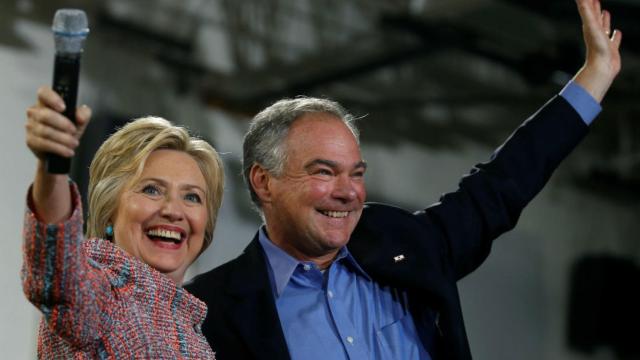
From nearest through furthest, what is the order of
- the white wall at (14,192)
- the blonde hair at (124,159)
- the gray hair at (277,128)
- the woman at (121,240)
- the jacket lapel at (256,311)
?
the woman at (121,240) < the blonde hair at (124,159) < the jacket lapel at (256,311) < the gray hair at (277,128) < the white wall at (14,192)

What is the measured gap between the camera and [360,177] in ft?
7.03

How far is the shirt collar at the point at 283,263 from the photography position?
6.92 ft

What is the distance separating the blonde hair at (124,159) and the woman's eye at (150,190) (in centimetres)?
3

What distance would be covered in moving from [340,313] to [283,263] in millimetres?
156

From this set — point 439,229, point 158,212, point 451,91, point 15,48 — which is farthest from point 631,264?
point 158,212

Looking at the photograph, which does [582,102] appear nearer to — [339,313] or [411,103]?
[339,313]

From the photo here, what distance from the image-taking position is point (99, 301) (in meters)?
1.45

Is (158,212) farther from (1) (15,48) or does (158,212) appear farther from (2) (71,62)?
(1) (15,48)

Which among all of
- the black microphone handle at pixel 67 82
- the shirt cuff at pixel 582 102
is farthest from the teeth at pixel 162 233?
the shirt cuff at pixel 582 102

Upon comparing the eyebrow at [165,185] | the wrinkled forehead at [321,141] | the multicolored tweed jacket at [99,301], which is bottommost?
the multicolored tweed jacket at [99,301]

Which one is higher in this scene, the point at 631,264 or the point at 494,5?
the point at 494,5

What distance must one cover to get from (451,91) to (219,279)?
16.5 feet

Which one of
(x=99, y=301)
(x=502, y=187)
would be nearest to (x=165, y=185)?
(x=99, y=301)

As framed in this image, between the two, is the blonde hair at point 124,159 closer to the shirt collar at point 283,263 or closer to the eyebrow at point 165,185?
the eyebrow at point 165,185
